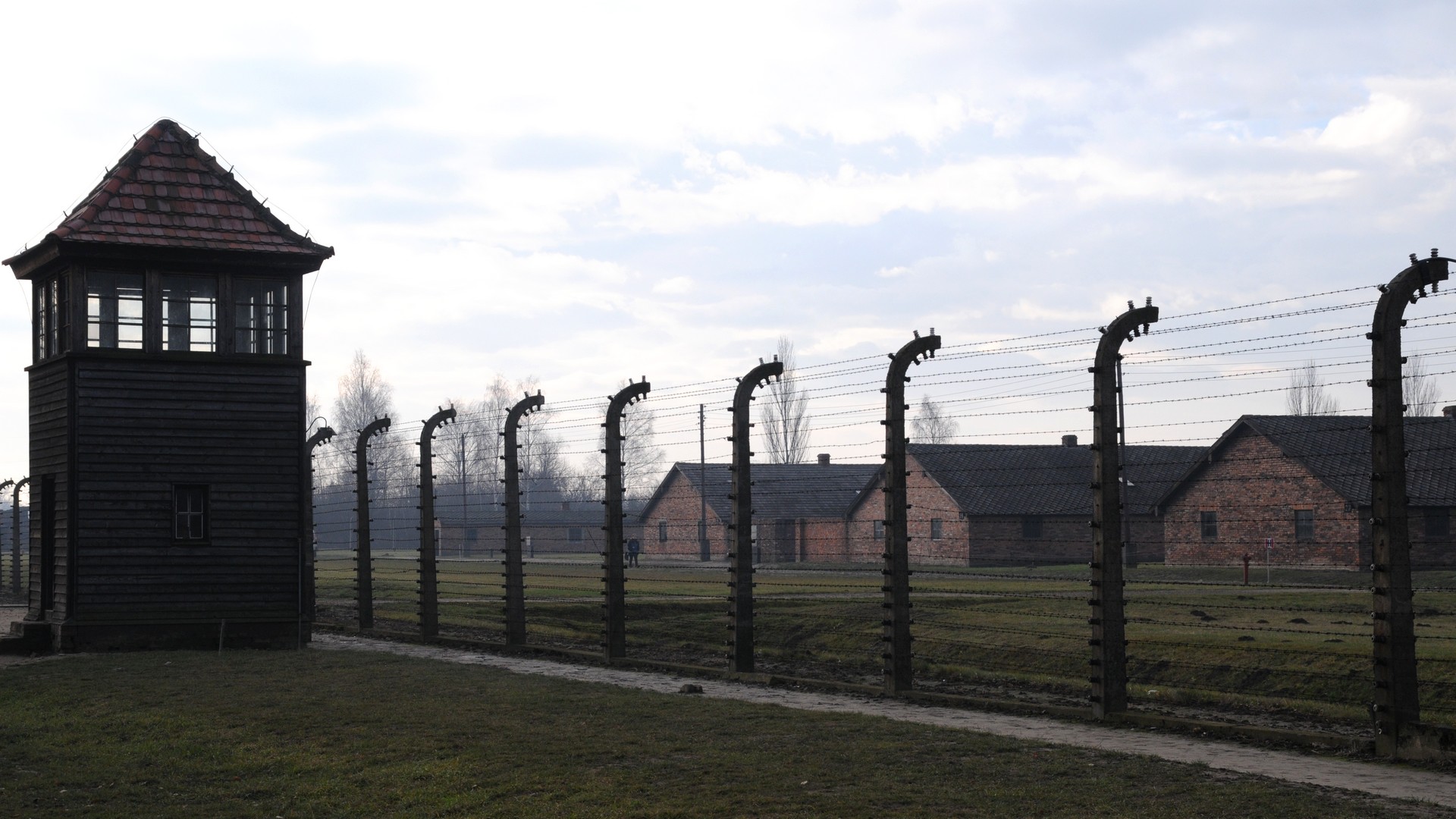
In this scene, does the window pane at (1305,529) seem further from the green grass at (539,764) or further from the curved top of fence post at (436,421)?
the green grass at (539,764)

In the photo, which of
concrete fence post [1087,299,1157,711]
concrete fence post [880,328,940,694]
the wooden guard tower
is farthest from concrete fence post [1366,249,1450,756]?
the wooden guard tower

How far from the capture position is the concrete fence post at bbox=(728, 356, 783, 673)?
647 inches

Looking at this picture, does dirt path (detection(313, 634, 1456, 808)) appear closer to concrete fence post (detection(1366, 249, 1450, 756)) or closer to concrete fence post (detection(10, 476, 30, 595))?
concrete fence post (detection(1366, 249, 1450, 756))

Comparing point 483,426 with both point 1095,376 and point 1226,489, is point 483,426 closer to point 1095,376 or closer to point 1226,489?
point 1226,489

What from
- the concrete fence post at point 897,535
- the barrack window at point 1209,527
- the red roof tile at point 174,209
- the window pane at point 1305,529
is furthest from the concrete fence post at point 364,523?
the barrack window at point 1209,527

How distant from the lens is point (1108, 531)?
12.8 metres

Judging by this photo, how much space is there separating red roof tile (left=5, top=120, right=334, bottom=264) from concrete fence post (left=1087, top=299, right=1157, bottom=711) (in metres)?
13.3

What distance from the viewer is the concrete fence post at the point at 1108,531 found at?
41.1 ft

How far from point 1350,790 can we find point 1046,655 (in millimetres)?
9366

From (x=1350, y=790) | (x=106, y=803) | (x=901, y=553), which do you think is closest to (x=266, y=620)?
(x=901, y=553)

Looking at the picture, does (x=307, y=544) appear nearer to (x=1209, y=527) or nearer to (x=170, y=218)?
(x=170, y=218)

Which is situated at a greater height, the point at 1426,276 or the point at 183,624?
the point at 1426,276

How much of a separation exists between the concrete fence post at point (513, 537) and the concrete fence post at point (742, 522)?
15.7 feet

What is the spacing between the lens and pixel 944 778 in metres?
9.66
